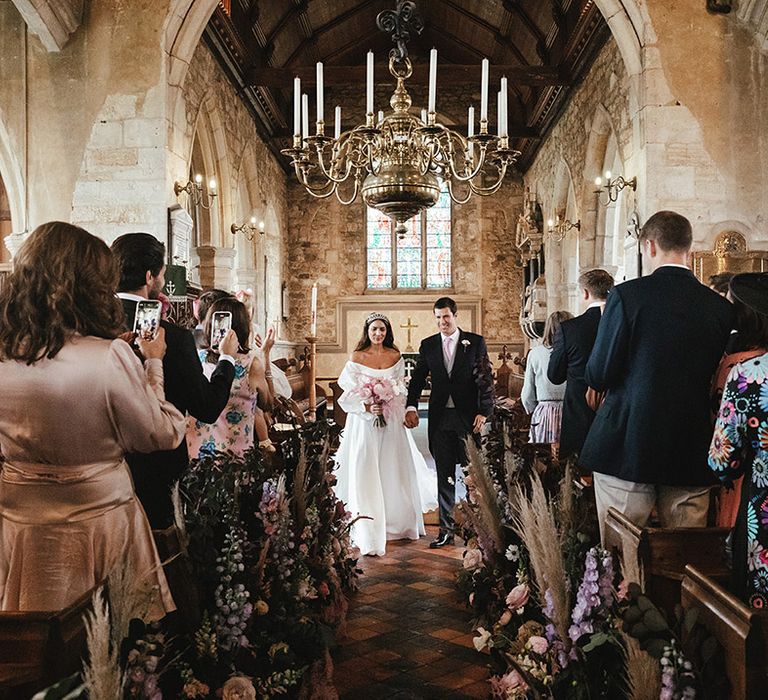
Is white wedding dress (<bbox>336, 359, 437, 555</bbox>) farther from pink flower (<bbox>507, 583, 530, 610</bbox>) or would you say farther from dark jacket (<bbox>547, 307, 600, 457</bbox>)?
pink flower (<bbox>507, 583, 530, 610</bbox>)

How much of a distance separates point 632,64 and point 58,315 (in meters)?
5.94

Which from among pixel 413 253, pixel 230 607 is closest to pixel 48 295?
pixel 230 607

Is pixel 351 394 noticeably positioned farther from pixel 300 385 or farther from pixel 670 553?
pixel 300 385

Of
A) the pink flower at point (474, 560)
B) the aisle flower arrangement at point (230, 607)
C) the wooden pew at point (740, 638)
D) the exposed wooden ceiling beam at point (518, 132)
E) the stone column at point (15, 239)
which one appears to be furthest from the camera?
the exposed wooden ceiling beam at point (518, 132)

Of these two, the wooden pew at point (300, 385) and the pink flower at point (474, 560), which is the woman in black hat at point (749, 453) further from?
the wooden pew at point (300, 385)

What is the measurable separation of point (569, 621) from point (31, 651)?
1111 millimetres

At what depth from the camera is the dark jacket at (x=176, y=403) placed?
2.21 meters

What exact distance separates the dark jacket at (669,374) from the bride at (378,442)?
248cm

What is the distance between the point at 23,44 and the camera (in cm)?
649

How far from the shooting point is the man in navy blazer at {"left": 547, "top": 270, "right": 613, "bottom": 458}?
3643 millimetres

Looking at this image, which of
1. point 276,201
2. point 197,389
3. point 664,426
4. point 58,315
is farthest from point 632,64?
point 276,201

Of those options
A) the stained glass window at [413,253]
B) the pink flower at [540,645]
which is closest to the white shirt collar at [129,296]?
the pink flower at [540,645]

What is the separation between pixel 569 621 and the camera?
5.86 ft

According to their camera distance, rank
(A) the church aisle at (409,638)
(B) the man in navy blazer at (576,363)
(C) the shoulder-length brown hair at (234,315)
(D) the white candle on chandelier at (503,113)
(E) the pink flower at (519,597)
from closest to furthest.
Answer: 1. (E) the pink flower at (519,597)
2. (A) the church aisle at (409,638)
3. (C) the shoulder-length brown hair at (234,315)
4. (B) the man in navy blazer at (576,363)
5. (D) the white candle on chandelier at (503,113)
